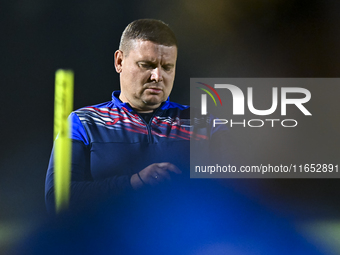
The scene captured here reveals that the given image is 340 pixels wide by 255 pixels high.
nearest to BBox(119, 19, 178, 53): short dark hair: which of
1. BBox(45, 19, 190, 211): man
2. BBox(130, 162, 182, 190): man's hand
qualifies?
BBox(45, 19, 190, 211): man

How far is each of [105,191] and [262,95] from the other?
95 cm

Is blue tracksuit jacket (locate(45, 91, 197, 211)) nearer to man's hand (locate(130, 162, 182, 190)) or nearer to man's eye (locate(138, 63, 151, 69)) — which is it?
man's hand (locate(130, 162, 182, 190))

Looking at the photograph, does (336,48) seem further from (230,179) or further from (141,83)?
(141,83)

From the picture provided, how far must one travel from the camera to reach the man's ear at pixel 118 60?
1525 mm

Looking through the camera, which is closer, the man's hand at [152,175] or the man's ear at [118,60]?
the man's hand at [152,175]

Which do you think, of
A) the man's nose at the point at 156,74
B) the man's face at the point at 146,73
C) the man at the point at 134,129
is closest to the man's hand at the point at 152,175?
the man at the point at 134,129

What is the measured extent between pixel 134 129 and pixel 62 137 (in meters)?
0.35

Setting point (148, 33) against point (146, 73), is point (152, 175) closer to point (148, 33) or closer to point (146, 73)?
point (146, 73)

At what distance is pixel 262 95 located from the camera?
1.61m

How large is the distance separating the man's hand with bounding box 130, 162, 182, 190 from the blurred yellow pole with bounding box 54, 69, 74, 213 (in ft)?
1.03

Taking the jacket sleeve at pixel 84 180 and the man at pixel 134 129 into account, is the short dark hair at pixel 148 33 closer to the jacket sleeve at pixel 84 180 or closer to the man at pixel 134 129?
the man at pixel 134 129

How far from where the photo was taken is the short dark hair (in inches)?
58.1

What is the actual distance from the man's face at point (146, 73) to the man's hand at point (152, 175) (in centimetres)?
29

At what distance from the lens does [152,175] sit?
4.57ft
